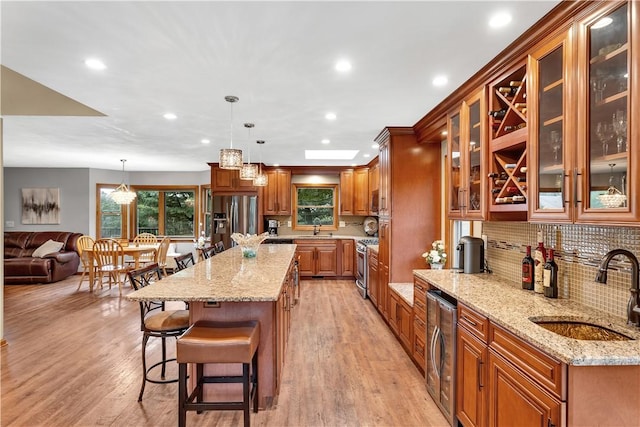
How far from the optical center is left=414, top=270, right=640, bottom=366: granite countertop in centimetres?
121

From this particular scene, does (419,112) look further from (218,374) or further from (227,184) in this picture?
(227,184)

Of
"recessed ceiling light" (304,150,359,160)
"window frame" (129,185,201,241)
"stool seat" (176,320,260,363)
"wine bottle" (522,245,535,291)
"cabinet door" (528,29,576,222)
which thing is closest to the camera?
"cabinet door" (528,29,576,222)

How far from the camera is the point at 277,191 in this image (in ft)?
23.4

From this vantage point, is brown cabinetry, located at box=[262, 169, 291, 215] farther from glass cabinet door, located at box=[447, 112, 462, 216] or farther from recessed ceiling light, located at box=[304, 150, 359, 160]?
glass cabinet door, located at box=[447, 112, 462, 216]

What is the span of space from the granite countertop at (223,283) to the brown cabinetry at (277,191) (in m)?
3.67

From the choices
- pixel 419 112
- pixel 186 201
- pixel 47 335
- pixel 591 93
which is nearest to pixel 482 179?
pixel 591 93

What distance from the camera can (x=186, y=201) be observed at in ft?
28.3

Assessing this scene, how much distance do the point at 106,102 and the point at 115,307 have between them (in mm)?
3289

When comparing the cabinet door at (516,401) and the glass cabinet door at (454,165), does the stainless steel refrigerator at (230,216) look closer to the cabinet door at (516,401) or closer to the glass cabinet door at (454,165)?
the glass cabinet door at (454,165)

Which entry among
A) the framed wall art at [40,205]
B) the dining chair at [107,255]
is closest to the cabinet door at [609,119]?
the dining chair at [107,255]

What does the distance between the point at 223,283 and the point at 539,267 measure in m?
2.17

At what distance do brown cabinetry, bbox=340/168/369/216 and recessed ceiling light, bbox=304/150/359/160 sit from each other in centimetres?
98

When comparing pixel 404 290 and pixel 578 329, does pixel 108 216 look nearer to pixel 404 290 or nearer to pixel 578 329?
pixel 404 290

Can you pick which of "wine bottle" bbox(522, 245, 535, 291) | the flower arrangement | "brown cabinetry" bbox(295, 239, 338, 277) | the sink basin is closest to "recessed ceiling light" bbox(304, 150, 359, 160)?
"brown cabinetry" bbox(295, 239, 338, 277)
